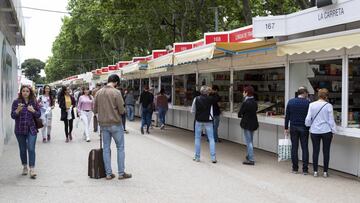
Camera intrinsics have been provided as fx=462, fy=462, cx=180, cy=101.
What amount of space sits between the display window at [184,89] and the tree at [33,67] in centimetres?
14603

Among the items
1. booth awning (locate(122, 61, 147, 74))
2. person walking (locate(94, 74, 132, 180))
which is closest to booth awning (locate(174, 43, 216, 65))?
person walking (locate(94, 74, 132, 180))

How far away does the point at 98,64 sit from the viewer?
230ft

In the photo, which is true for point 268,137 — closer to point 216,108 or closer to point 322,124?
point 216,108

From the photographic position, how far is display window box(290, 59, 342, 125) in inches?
364

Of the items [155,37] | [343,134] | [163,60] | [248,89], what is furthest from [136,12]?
[343,134]

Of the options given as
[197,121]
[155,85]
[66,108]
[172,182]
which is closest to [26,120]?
[172,182]

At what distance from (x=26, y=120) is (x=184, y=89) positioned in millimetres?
10622

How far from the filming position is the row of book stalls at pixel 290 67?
28.2ft

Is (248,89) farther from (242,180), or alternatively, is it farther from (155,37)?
(155,37)

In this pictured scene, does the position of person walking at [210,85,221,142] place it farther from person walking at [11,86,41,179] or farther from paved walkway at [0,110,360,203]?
person walking at [11,86,41,179]

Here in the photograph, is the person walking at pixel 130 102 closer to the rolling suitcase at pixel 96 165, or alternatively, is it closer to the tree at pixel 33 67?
the rolling suitcase at pixel 96 165

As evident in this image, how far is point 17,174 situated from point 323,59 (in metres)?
6.36

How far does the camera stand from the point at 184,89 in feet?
60.0

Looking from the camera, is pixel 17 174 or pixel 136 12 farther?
pixel 136 12
